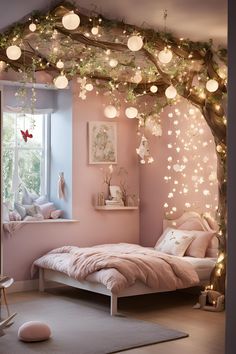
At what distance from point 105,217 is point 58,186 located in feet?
2.66

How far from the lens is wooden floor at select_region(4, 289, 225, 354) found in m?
5.11

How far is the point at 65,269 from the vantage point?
23.3 feet

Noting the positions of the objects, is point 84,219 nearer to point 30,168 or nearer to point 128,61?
point 30,168

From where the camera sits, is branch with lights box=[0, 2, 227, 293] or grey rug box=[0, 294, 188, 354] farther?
branch with lights box=[0, 2, 227, 293]

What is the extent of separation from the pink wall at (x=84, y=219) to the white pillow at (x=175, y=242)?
992 millimetres

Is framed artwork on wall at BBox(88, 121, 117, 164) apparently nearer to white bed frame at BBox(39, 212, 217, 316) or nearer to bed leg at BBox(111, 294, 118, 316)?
white bed frame at BBox(39, 212, 217, 316)

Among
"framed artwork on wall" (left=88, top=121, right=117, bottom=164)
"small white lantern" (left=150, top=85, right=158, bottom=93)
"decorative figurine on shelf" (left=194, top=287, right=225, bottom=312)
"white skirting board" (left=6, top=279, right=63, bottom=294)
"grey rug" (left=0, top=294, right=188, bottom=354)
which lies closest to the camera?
"grey rug" (left=0, top=294, right=188, bottom=354)

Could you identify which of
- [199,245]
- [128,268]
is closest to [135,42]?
[128,268]

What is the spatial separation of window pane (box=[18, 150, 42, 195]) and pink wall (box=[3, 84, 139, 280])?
0.65 m

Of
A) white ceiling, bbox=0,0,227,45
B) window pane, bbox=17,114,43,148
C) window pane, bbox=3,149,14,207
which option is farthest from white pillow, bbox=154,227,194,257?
white ceiling, bbox=0,0,227,45

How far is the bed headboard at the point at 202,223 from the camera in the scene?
7.62 meters

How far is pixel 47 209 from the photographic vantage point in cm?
852

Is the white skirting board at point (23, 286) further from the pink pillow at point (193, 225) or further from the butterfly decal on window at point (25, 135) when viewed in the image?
the pink pillow at point (193, 225)

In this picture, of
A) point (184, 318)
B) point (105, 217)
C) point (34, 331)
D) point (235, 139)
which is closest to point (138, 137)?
point (105, 217)
